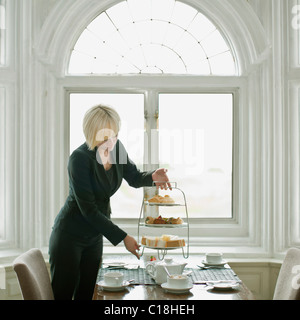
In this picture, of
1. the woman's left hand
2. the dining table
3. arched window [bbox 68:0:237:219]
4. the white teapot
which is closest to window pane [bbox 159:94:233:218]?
arched window [bbox 68:0:237:219]

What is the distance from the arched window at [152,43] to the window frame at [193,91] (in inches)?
4.1

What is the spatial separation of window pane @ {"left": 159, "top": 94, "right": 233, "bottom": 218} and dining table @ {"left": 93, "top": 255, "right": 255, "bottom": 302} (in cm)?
113

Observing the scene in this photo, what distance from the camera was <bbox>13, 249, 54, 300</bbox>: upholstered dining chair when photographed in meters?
2.21

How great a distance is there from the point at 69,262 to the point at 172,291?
0.76m

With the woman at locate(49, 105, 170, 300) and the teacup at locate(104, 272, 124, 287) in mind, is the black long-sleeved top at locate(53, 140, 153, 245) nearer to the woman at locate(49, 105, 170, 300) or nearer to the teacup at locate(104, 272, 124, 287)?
the woman at locate(49, 105, 170, 300)

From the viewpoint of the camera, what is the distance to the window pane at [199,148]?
3797mm

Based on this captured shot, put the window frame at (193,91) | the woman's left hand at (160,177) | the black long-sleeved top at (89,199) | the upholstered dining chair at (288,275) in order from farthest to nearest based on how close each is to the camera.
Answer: the window frame at (193,91) < the woman's left hand at (160,177) < the black long-sleeved top at (89,199) < the upholstered dining chair at (288,275)

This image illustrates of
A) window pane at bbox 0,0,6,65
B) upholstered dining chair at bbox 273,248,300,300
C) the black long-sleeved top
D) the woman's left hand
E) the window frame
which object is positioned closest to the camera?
upholstered dining chair at bbox 273,248,300,300

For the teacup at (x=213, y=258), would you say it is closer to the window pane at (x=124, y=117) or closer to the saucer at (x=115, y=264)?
the saucer at (x=115, y=264)

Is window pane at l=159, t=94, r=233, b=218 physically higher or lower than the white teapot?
higher

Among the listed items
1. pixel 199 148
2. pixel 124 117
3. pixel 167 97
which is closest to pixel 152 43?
pixel 167 97

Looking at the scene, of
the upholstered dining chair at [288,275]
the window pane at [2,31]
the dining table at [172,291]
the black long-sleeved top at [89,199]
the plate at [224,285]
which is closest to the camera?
the dining table at [172,291]

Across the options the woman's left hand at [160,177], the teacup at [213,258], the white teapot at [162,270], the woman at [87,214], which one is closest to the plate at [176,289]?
the white teapot at [162,270]

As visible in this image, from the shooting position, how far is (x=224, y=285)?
7.30ft
